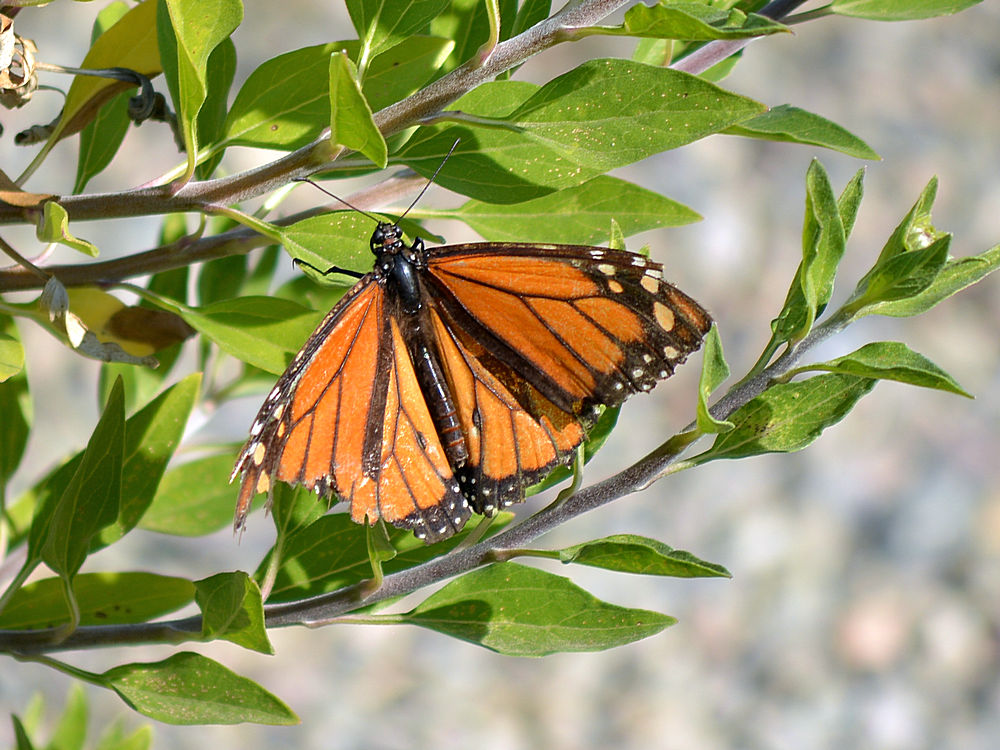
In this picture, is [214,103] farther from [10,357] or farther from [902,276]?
[902,276]

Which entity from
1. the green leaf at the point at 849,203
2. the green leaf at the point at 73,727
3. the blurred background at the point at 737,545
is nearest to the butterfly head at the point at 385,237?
the green leaf at the point at 849,203

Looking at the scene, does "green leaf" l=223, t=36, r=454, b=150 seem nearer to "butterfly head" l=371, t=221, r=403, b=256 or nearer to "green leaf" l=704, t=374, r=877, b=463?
"butterfly head" l=371, t=221, r=403, b=256

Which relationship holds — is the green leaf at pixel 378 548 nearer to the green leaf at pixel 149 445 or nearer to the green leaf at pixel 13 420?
the green leaf at pixel 149 445

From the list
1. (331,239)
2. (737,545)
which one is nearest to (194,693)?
(331,239)

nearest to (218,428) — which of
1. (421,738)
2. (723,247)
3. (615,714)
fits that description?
(421,738)

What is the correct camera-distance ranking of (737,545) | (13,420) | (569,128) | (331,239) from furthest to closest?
(737,545), (13,420), (331,239), (569,128)

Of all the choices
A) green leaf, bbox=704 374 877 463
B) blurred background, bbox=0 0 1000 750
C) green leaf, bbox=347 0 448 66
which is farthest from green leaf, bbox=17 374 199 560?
blurred background, bbox=0 0 1000 750

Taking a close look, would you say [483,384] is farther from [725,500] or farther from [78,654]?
[725,500]
